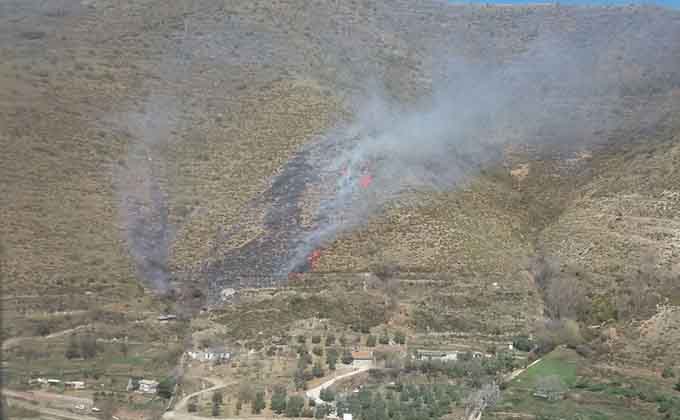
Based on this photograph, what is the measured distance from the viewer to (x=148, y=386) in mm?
34406

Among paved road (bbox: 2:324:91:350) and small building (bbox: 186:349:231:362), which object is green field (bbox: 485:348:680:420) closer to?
small building (bbox: 186:349:231:362)

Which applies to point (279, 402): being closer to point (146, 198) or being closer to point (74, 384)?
point (74, 384)

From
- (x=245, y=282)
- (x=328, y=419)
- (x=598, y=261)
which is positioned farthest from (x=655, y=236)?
(x=328, y=419)

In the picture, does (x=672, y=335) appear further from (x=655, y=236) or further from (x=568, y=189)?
(x=568, y=189)

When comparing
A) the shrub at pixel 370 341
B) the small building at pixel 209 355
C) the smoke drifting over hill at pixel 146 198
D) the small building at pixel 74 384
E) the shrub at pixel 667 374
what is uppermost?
the smoke drifting over hill at pixel 146 198

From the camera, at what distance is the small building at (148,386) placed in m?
34.2

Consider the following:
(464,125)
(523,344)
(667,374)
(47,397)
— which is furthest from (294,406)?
(464,125)

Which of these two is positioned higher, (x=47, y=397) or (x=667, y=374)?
(x=667, y=374)

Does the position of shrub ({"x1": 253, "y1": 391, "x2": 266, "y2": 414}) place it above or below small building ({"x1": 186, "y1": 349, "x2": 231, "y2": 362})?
below

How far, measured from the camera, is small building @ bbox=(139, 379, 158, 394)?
3416cm

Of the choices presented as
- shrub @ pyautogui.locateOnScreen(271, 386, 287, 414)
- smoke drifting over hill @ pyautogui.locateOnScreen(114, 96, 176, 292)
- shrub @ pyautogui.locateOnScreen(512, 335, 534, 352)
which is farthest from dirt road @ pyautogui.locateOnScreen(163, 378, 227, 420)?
shrub @ pyautogui.locateOnScreen(512, 335, 534, 352)

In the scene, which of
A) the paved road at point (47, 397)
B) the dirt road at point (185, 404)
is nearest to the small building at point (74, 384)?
the paved road at point (47, 397)

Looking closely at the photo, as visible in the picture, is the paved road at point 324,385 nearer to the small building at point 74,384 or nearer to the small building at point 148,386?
the small building at point 148,386

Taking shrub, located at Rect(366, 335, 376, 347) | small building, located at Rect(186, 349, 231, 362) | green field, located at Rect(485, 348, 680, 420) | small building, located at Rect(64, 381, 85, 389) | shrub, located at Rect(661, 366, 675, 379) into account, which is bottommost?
green field, located at Rect(485, 348, 680, 420)
